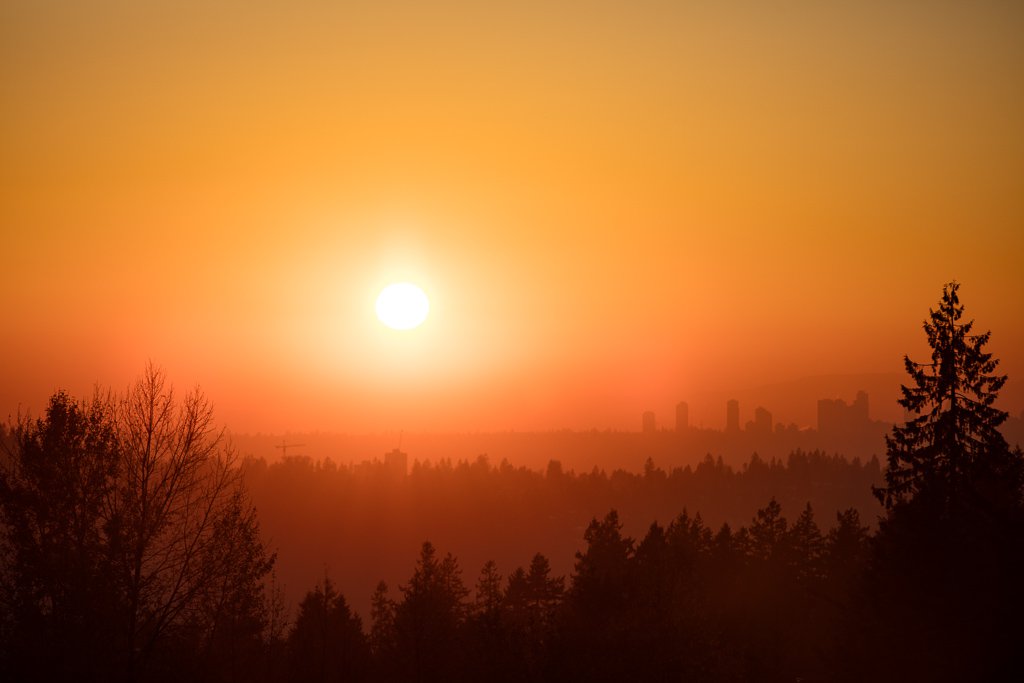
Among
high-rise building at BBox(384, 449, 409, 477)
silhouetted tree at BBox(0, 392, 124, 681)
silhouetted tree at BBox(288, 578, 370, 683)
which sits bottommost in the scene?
silhouetted tree at BBox(288, 578, 370, 683)

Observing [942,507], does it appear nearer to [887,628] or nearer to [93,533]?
[887,628]

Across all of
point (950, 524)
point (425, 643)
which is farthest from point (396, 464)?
point (950, 524)

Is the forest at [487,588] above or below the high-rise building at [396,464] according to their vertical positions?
below

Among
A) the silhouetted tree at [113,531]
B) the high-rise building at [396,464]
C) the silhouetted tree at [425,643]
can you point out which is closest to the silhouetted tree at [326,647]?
the silhouetted tree at [425,643]

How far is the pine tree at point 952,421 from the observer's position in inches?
1073

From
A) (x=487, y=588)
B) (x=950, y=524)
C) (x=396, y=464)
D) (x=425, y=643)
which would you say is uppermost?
(x=396, y=464)

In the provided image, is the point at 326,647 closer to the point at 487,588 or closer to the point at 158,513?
the point at 487,588

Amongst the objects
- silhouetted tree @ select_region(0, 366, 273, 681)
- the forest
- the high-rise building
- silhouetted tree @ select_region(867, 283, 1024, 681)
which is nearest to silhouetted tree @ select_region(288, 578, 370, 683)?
the forest

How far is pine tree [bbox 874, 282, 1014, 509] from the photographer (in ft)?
89.5

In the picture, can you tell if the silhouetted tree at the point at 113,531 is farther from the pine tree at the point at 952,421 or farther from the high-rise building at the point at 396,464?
the high-rise building at the point at 396,464

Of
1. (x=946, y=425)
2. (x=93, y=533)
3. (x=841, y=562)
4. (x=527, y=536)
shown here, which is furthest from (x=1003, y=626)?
(x=527, y=536)

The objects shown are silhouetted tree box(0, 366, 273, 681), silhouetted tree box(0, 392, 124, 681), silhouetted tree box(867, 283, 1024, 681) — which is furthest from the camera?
silhouetted tree box(867, 283, 1024, 681)

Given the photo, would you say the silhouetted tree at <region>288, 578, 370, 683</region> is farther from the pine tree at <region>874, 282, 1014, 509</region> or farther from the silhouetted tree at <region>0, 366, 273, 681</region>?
the pine tree at <region>874, 282, 1014, 509</region>

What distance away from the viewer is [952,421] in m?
27.5
